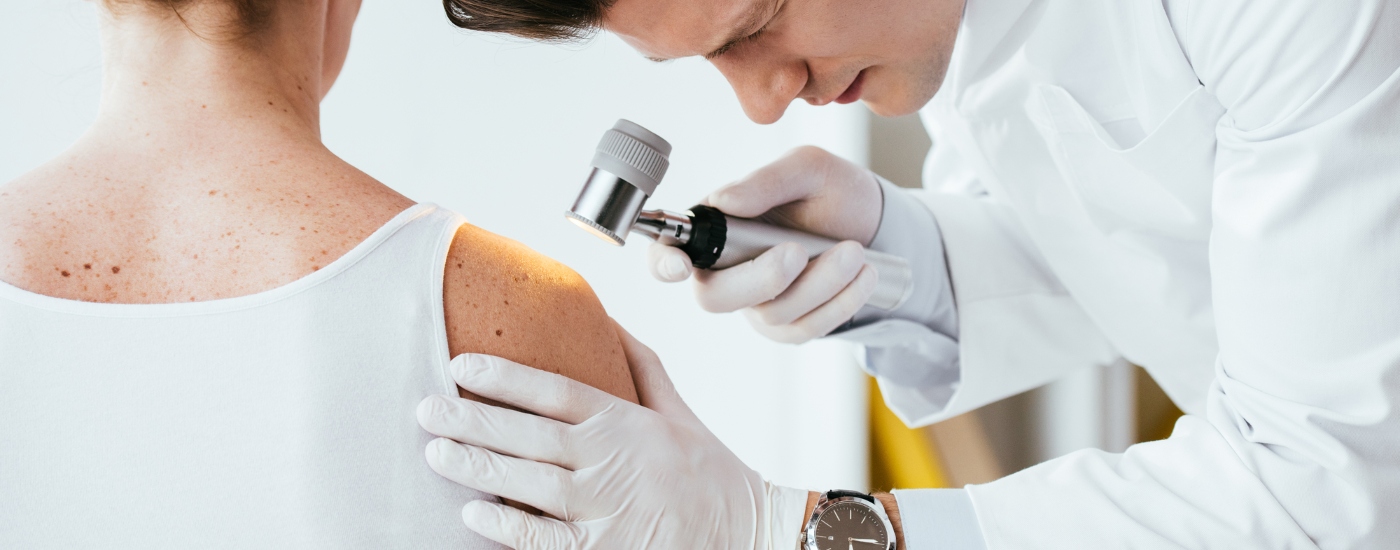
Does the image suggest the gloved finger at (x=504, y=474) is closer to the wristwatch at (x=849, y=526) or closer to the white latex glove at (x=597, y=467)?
the white latex glove at (x=597, y=467)

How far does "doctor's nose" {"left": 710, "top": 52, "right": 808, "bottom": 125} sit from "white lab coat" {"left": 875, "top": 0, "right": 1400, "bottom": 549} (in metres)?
0.28

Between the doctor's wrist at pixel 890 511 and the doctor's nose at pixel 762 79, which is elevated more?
the doctor's nose at pixel 762 79

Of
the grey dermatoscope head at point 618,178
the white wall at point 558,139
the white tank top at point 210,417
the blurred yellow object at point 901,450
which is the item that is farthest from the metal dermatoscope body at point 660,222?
the blurred yellow object at point 901,450

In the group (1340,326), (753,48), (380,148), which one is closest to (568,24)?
(753,48)

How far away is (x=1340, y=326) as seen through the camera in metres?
0.91

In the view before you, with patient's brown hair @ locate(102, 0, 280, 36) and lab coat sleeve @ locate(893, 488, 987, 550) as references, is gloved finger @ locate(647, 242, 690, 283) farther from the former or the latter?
patient's brown hair @ locate(102, 0, 280, 36)

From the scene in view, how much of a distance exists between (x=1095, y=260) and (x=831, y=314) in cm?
44

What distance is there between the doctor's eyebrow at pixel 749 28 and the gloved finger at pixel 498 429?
46cm

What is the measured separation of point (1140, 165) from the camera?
47.6 inches

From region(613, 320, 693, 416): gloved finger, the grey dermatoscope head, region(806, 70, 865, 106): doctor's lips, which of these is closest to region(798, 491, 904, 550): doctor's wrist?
region(613, 320, 693, 416): gloved finger

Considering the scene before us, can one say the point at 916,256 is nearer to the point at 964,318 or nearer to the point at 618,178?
the point at 964,318

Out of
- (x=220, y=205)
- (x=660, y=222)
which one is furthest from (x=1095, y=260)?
(x=220, y=205)

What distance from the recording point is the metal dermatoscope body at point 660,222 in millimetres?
949

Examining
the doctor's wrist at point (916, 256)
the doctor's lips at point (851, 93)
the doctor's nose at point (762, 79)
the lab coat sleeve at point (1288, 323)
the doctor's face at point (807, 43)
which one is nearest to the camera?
the lab coat sleeve at point (1288, 323)
